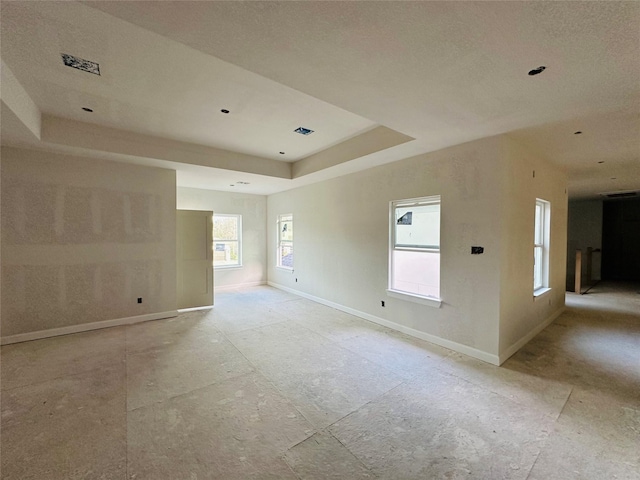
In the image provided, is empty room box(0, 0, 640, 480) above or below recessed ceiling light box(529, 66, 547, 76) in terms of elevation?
below

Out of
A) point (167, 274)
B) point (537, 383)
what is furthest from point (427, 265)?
point (167, 274)

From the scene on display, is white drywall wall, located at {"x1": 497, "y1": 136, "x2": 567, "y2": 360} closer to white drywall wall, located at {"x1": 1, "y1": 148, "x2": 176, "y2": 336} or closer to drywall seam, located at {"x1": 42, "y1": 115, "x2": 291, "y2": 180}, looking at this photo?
drywall seam, located at {"x1": 42, "y1": 115, "x2": 291, "y2": 180}

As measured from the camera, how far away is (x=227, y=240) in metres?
7.39

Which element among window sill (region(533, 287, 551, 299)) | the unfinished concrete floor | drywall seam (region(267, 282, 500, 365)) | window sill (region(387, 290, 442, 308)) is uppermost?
window sill (region(533, 287, 551, 299))

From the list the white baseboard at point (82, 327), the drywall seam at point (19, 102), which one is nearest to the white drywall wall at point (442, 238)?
the white baseboard at point (82, 327)

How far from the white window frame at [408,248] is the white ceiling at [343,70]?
27.8 inches

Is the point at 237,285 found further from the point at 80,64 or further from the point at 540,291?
the point at 540,291

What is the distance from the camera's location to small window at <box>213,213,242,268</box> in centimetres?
724

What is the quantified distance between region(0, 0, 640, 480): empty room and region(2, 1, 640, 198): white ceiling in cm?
2

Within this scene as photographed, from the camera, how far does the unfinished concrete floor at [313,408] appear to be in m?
1.72

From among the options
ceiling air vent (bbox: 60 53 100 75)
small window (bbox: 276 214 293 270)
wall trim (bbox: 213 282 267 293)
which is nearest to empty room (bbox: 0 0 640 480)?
ceiling air vent (bbox: 60 53 100 75)

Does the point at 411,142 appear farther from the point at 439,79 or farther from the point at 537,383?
the point at 537,383

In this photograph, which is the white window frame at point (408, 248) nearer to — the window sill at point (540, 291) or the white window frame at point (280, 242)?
the window sill at point (540, 291)

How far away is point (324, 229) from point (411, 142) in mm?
2721
